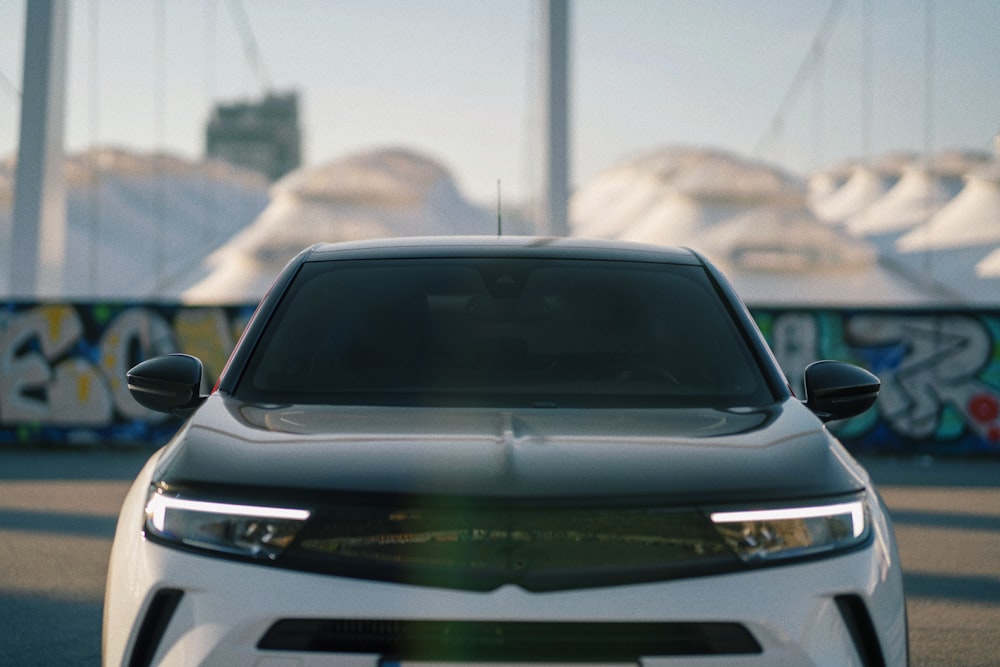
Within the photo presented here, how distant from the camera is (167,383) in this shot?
10.8 feet

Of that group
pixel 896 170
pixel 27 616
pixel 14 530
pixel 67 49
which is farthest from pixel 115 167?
pixel 27 616

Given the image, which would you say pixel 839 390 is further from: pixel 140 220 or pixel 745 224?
pixel 745 224

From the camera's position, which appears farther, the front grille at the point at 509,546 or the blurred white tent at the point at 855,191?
the blurred white tent at the point at 855,191

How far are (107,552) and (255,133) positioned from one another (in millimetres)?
37840

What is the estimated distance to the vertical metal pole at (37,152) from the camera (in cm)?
1817

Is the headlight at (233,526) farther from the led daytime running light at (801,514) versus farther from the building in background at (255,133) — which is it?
the building in background at (255,133)

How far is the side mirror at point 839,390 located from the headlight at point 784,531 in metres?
0.86

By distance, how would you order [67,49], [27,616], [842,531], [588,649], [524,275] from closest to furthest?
1. [588,649]
2. [842,531]
3. [524,275]
4. [27,616]
5. [67,49]

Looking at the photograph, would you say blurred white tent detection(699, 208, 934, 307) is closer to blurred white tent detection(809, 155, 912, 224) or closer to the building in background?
blurred white tent detection(809, 155, 912, 224)

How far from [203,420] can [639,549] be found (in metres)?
1.10

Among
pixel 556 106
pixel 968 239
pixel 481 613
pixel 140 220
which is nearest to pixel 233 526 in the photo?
pixel 481 613

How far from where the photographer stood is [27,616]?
5.29m

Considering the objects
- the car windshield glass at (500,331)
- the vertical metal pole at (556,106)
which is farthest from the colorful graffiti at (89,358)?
the car windshield glass at (500,331)

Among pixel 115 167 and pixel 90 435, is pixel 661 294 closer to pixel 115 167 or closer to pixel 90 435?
pixel 90 435
